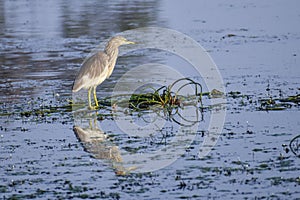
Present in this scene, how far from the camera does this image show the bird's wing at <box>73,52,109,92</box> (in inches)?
513

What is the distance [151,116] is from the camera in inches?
482

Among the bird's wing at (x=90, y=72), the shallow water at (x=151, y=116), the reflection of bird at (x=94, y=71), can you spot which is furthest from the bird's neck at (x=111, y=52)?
the shallow water at (x=151, y=116)

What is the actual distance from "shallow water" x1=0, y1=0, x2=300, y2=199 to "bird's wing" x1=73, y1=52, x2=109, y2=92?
0.46 metres

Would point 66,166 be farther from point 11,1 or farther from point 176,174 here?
point 11,1

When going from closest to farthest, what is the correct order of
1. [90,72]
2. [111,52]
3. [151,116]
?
1. [151,116]
2. [90,72]
3. [111,52]

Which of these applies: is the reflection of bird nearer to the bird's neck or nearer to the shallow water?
the bird's neck

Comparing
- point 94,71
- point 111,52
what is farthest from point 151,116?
point 111,52

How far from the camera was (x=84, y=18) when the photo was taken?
93.2 ft

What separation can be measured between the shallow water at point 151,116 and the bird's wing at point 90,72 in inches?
18.2

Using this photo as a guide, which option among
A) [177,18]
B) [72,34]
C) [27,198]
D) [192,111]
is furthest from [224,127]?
[177,18]

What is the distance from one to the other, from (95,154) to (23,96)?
190 inches

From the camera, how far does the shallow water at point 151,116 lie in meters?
8.57

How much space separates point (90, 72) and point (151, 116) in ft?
4.61

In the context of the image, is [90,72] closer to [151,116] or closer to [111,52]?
[111,52]
